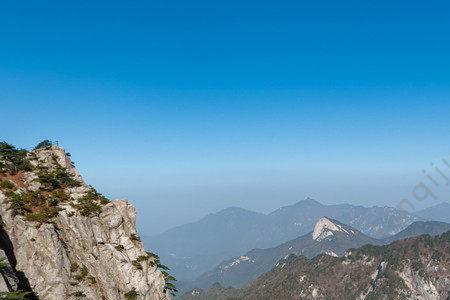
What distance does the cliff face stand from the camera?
4716 cm

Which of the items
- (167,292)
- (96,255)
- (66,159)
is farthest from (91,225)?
(66,159)

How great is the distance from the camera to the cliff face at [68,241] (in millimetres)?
47156

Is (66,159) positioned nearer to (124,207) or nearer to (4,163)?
(4,163)

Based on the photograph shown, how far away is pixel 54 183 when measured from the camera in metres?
60.7

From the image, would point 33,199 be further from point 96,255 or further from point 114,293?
point 114,293

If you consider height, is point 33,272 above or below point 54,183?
below

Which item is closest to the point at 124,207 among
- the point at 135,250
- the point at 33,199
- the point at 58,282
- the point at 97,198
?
the point at 97,198

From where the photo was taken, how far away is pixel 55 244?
161 feet

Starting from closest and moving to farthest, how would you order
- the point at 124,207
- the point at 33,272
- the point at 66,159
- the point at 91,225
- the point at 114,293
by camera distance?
1. the point at 33,272
2. the point at 114,293
3. the point at 91,225
4. the point at 124,207
5. the point at 66,159

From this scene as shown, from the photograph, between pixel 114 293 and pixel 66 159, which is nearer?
pixel 114 293

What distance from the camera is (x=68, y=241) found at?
5250 cm

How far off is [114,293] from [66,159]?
3227 centimetres

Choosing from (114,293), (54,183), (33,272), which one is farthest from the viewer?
(54,183)

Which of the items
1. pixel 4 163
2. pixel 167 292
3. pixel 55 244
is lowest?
pixel 167 292
